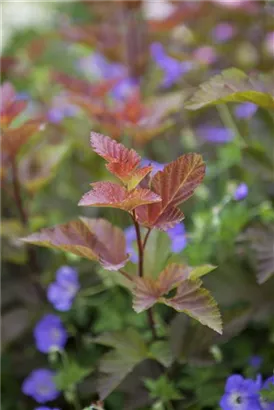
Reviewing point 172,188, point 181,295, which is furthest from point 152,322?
point 172,188

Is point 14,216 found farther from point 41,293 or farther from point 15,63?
point 15,63

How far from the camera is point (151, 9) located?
8.87 ft

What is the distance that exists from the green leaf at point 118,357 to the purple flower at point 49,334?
20 cm

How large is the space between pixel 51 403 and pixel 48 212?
469 mm

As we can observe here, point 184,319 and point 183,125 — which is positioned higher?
point 183,125

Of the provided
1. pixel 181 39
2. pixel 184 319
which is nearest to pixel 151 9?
pixel 181 39

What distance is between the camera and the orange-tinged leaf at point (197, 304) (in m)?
0.90

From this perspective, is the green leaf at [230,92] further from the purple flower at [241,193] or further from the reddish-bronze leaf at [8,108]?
the reddish-bronze leaf at [8,108]

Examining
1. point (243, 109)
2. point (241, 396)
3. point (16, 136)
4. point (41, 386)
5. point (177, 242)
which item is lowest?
point (41, 386)

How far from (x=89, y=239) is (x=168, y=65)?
3.01ft

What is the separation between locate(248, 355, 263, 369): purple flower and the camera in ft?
4.01

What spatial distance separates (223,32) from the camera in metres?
1.98

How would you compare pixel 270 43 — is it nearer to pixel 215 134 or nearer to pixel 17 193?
pixel 215 134

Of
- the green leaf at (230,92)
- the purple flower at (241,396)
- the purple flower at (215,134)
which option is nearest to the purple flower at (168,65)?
the purple flower at (215,134)
